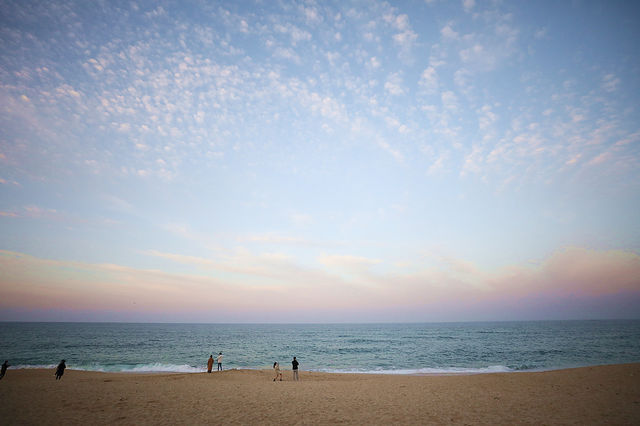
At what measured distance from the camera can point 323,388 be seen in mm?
17625

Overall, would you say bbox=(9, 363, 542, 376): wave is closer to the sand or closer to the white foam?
the white foam

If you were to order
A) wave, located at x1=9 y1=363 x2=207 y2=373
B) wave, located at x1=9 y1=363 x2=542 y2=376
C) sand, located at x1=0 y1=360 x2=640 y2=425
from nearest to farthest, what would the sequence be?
sand, located at x1=0 y1=360 x2=640 y2=425 → wave, located at x1=9 y1=363 x2=542 y2=376 → wave, located at x1=9 y1=363 x2=207 y2=373

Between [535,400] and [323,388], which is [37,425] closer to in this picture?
[323,388]

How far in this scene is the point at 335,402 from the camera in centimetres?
1381

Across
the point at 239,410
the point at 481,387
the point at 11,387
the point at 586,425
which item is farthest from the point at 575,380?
the point at 11,387

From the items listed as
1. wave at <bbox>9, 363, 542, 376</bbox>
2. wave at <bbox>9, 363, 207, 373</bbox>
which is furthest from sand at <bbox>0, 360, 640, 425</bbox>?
wave at <bbox>9, 363, 207, 373</bbox>

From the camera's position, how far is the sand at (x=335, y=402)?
1129cm

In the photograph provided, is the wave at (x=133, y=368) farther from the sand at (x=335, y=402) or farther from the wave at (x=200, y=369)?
the sand at (x=335, y=402)

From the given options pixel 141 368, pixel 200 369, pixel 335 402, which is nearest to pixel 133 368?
pixel 141 368

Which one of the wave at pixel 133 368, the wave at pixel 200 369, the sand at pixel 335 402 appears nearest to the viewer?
the sand at pixel 335 402

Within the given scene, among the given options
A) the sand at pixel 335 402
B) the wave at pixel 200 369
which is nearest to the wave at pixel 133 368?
the wave at pixel 200 369

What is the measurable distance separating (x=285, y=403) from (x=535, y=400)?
12071 millimetres

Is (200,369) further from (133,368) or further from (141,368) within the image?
(133,368)

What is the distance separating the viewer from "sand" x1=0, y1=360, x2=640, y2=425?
11.3 m
